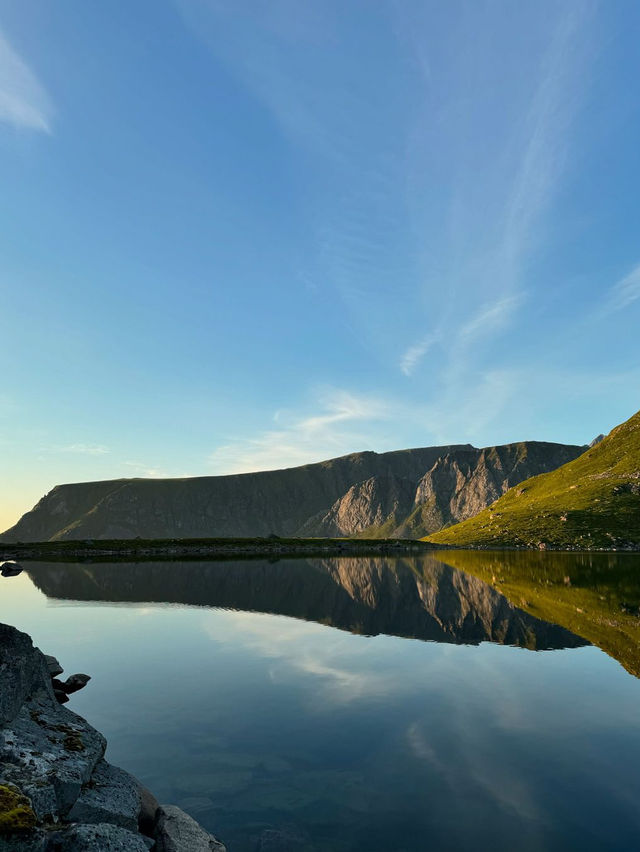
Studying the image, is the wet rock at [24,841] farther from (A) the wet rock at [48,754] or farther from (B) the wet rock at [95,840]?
(A) the wet rock at [48,754]

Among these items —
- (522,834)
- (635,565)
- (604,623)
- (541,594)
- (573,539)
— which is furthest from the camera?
(573,539)

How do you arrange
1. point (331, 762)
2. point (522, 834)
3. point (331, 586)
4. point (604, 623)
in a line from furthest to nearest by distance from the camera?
1. point (331, 586)
2. point (604, 623)
3. point (331, 762)
4. point (522, 834)

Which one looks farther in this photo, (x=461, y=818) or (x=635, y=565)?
(x=635, y=565)

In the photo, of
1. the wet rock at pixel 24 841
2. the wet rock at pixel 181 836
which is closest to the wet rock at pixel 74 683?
the wet rock at pixel 181 836

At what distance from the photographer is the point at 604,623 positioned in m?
45.6

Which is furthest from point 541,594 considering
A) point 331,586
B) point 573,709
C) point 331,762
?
point 331,762

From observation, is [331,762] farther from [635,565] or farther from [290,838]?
[635,565]

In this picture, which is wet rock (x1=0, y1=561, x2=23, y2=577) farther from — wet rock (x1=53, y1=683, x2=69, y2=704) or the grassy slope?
the grassy slope

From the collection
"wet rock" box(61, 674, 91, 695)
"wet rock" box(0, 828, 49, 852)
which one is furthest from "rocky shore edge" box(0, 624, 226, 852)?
"wet rock" box(61, 674, 91, 695)

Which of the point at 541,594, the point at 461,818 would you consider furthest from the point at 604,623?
the point at 461,818

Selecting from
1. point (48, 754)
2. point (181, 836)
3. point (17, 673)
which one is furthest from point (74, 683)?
point (181, 836)

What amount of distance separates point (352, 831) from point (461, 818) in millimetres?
3583

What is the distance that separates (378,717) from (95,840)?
16173mm

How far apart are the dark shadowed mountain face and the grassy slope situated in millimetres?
2502
